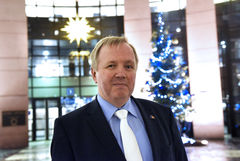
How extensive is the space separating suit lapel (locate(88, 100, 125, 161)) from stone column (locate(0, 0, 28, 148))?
965cm

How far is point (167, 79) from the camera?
843 cm

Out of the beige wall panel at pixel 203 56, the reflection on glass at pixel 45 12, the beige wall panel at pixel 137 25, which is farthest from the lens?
the reflection on glass at pixel 45 12

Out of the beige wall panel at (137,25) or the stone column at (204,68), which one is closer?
the stone column at (204,68)

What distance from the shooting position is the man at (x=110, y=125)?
1.23 metres

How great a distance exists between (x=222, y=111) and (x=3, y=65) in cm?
895

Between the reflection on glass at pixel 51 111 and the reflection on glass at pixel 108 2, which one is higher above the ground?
the reflection on glass at pixel 108 2

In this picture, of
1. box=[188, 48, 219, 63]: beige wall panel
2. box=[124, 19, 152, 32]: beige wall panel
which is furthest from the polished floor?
box=[124, 19, 152, 32]: beige wall panel

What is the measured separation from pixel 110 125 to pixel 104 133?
90 millimetres

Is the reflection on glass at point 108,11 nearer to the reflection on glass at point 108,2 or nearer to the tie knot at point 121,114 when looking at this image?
the reflection on glass at point 108,2

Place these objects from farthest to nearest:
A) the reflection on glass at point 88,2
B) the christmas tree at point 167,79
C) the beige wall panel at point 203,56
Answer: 1. the reflection on glass at point 88,2
2. the beige wall panel at point 203,56
3. the christmas tree at point 167,79

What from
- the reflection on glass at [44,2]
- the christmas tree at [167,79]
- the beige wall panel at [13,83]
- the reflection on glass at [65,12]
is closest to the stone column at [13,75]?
the beige wall panel at [13,83]

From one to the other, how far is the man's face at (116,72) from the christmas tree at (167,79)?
23.8ft

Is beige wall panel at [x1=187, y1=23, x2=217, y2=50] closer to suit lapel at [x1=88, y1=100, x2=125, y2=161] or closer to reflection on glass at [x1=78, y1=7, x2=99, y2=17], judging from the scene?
reflection on glass at [x1=78, y1=7, x2=99, y2=17]

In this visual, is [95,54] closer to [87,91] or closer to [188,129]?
[188,129]
